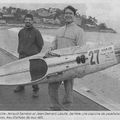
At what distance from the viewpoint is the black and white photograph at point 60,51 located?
6.81 feet

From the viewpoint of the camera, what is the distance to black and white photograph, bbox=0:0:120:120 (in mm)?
2076

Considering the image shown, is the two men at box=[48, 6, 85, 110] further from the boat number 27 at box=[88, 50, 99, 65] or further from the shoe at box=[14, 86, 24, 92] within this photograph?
the shoe at box=[14, 86, 24, 92]

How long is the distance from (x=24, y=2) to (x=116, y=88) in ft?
3.18

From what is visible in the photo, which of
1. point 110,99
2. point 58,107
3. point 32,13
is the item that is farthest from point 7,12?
point 110,99

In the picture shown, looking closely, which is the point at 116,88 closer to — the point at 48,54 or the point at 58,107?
the point at 58,107

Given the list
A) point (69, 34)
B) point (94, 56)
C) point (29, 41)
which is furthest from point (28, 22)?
point (94, 56)

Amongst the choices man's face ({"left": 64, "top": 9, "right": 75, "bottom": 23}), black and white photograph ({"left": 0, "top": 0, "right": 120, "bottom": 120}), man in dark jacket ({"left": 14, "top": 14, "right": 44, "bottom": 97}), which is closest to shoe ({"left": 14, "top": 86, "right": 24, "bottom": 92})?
black and white photograph ({"left": 0, "top": 0, "right": 120, "bottom": 120})

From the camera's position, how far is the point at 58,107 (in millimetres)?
2256

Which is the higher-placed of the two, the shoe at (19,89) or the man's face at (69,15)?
the man's face at (69,15)

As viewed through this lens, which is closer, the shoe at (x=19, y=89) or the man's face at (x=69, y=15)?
the man's face at (x=69, y=15)


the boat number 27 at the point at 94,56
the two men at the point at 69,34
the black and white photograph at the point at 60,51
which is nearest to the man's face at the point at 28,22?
the black and white photograph at the point at 60,51

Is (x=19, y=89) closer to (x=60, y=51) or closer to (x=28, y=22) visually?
(x=28, y=22)

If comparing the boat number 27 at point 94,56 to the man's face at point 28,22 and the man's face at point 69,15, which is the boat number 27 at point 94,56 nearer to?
the man's face at point 69,15

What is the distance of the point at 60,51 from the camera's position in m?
2.10
